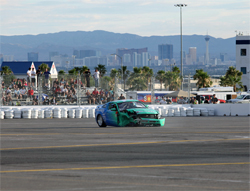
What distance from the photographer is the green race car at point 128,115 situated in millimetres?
18938

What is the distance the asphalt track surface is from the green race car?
7.86 feet

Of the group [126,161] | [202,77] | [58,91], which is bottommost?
[126,161]

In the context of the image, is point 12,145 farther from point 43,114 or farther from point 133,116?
point 43,114

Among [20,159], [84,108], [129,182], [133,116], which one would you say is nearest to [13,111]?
[84,108]

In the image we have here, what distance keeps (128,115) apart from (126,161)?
28.5ft

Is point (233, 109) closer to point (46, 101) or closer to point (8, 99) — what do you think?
point (46, 101)

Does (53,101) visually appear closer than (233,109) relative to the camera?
Yes

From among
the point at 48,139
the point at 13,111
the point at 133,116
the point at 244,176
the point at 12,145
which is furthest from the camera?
the point at 13,111

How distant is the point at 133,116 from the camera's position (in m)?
19.0

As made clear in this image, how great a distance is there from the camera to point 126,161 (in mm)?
10383

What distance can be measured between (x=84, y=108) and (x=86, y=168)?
18.6 meters

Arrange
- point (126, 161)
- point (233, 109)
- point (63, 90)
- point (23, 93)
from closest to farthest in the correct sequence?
point (126, 161)
point (23, 93)
point (63, 90)
point (233, 109)

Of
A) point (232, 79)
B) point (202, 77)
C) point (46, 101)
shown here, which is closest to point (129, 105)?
point (46, 101)

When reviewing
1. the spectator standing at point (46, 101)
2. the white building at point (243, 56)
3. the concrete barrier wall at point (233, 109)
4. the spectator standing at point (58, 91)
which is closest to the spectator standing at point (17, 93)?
the spectator standing at point (46, 101)
